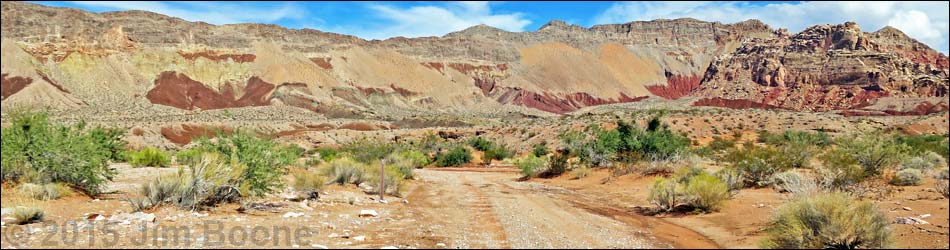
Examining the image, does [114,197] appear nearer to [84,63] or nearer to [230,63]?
[84,63]

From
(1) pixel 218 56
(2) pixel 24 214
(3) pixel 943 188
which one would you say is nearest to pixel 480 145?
(3) pixel 943 188

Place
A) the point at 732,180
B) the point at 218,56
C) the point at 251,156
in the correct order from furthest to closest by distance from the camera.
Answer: the point at 218,56 < the point at 732,180 < the point at 251,156

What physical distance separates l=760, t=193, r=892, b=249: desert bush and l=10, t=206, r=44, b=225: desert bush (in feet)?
34.3

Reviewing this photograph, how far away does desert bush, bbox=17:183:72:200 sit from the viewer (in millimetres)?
11711

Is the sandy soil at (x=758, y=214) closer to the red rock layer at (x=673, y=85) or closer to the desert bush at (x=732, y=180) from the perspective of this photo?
the desert bush at (x=732, y=180)

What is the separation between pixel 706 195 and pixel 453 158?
3219 cm

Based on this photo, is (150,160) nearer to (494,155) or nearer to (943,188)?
(494,155)

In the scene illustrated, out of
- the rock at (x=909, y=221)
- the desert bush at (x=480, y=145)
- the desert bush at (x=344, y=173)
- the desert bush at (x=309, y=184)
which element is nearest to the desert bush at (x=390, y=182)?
the desert bush at (x=344, y=173)

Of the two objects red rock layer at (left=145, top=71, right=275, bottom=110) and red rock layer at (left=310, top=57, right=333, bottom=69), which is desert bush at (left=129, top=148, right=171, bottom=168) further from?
red rock layer at (left=310, top=57, right=333, bottom=69)

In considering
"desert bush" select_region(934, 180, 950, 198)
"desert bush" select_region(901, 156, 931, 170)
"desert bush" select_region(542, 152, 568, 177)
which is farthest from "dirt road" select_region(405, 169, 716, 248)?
"desert bush" select_region(542, 152, 568, 177)

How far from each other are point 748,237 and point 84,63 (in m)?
129

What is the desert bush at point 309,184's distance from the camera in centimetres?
1595

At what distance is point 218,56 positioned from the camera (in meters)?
137

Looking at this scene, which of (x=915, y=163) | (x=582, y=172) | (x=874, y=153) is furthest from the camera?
(x=582, y=172)
